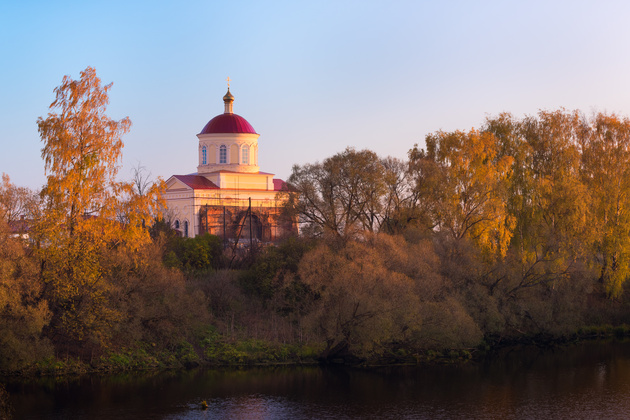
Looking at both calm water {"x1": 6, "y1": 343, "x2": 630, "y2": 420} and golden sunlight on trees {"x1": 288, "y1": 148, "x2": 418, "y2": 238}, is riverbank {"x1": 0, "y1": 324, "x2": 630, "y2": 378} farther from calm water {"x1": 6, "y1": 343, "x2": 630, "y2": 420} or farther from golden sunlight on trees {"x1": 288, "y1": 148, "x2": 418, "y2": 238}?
golden sunlight on trees {"x1": 288, "y1": 148, "x2": 418, "y2": 238}

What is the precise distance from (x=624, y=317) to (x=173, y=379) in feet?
73.1

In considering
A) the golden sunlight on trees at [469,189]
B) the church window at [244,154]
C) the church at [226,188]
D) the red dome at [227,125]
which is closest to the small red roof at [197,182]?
the church at [226,188]

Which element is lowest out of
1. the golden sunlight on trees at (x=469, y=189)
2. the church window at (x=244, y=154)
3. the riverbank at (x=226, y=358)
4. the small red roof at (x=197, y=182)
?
the riverbank at (x=226, y=358)

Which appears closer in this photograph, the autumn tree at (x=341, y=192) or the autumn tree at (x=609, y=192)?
the autumn tree at (x=341, y=192)

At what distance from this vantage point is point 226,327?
2939 cm

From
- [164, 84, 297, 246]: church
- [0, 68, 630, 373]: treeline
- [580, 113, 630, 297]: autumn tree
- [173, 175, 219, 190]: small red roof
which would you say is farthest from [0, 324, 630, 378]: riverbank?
[173, 175, 219, 190]: small red roof

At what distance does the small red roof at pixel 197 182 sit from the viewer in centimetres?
5706

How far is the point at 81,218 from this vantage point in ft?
84.9

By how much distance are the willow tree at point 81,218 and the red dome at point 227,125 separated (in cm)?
3222

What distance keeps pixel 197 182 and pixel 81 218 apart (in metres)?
32.3

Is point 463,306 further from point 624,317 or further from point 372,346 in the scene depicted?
point 624,317

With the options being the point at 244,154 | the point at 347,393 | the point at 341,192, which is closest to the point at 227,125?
the point at 244,154

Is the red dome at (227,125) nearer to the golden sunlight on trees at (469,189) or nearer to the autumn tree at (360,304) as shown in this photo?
the golden sunlight on trees at (469,189)

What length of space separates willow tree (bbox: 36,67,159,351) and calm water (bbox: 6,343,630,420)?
2108 mm
